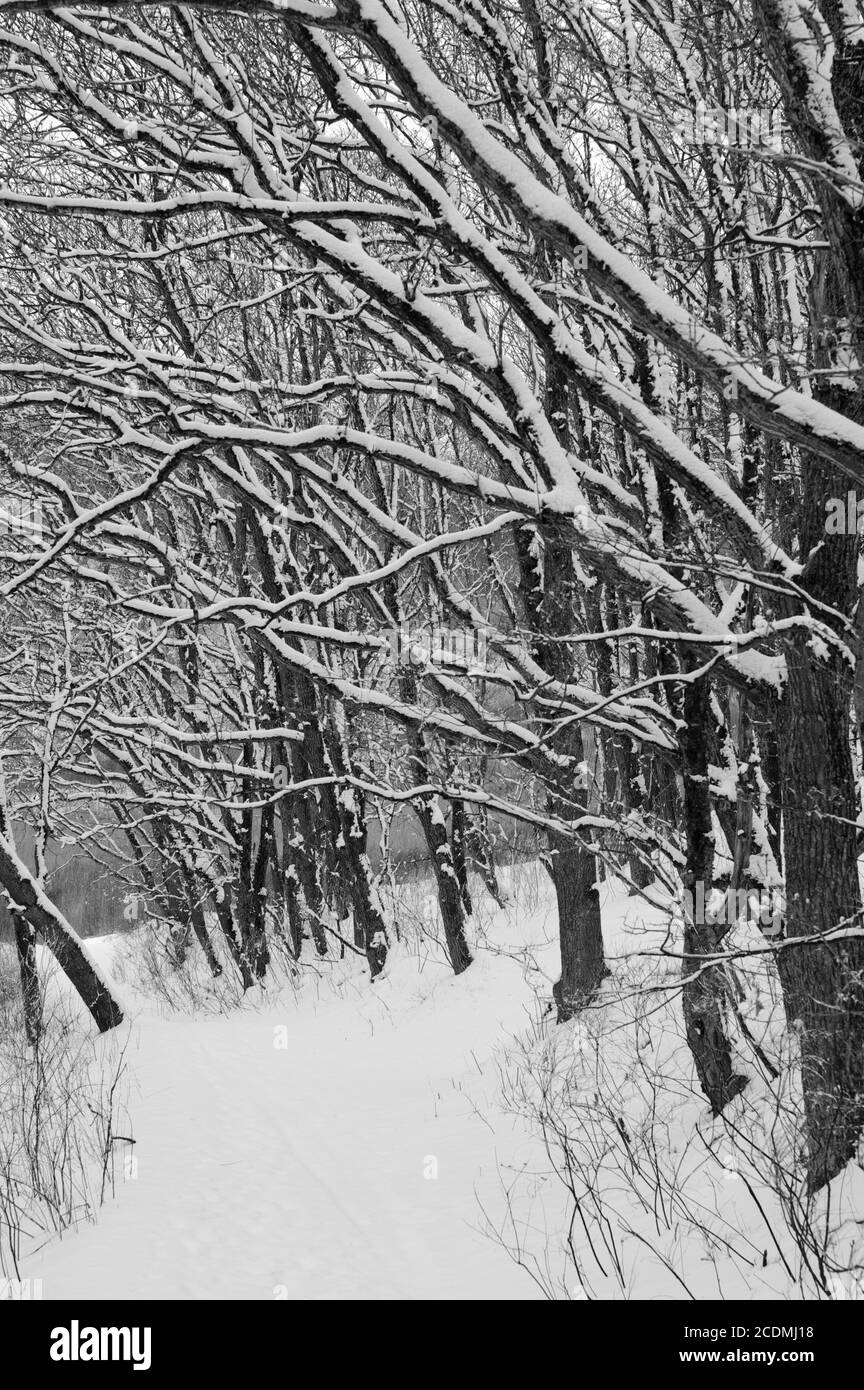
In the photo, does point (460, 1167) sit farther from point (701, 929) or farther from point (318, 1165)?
point (701, 929)

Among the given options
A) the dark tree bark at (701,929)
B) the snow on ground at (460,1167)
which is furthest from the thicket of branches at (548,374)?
the snow on ground at (460,1167)

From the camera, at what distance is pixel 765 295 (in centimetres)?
665

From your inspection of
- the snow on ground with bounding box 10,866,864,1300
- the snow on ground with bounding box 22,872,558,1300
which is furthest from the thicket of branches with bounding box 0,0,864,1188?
the snow on ground with bounding box 22,872,558,1300

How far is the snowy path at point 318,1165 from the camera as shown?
400cm

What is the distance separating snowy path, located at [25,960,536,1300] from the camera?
13.1 feet

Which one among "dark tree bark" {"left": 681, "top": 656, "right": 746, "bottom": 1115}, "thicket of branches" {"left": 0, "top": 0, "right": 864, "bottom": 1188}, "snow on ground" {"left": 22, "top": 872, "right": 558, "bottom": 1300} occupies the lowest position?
"snow on ground" {"left": 22, "top": 872, "right": 558, "bottom": 1300}

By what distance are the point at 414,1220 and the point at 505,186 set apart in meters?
4.47

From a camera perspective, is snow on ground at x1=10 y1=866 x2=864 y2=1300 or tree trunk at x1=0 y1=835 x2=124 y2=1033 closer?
snow on ground at x1=10 y1=866 x2=864 y2=1300

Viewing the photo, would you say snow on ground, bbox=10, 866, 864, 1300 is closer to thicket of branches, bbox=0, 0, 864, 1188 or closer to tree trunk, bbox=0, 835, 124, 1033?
thicket of branches, bbox=0, 0, 864, 1188

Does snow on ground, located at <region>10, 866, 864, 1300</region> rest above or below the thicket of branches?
below

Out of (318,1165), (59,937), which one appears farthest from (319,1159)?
(59,937)

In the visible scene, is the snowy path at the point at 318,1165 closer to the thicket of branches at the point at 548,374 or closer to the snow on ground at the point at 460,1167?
the snow on ground at the point at 460,1167
